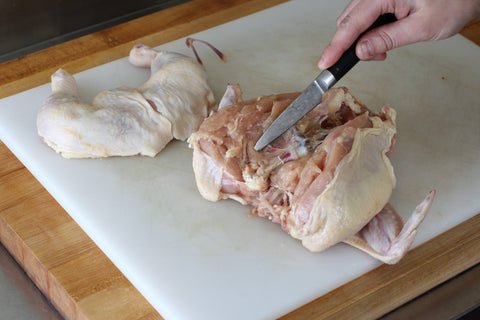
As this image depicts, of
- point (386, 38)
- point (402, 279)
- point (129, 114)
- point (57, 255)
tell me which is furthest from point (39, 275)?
point (386, 38)

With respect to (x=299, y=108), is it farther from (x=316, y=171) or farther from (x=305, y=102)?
(x=316, y=171)

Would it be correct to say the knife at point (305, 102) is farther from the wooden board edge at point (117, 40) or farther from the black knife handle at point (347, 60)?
the wooden board edge at point (117, 40)

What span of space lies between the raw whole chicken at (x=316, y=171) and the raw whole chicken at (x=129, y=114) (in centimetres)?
23

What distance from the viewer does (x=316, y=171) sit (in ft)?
7.26

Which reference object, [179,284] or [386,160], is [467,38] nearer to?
[386,160]

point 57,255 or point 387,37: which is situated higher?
point 387,37

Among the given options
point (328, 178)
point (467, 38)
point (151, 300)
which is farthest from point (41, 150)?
point (467, 38)

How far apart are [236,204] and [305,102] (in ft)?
1.56

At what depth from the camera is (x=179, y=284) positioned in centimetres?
215

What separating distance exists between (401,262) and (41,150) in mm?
1493

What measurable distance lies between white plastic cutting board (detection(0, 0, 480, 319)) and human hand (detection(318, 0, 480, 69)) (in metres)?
0.51

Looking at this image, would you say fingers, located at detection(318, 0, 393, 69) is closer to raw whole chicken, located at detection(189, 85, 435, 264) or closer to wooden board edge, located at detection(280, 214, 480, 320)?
raw whole chicken, located at detection(189, 85, 435, 264)

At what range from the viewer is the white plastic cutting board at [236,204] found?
2.17 m

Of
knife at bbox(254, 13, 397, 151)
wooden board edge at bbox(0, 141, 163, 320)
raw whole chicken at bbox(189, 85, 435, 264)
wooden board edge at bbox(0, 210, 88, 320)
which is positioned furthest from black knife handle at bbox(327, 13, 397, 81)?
wooden board edge at bbox(0, 210, 88, 320)
